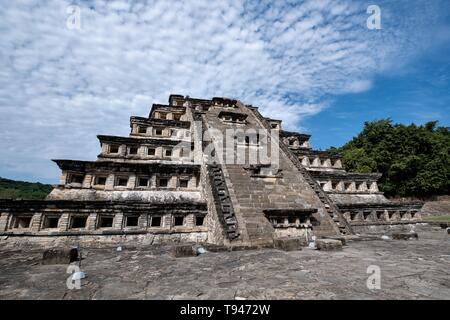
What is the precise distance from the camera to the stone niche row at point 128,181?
12.9 meters

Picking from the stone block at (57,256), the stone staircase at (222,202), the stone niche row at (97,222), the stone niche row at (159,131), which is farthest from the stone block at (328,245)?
the stone niche row at (159,131)

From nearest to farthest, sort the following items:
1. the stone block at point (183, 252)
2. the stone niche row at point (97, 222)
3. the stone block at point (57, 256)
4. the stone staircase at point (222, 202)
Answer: the stone block at point (57, 256) → the stone block at point (183, 252) → the stone staircase at point (222, 202) → the stone niche row at point (97, 222)

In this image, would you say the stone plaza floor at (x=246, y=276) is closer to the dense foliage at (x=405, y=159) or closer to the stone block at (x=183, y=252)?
the stone block at (x=183, y=252)

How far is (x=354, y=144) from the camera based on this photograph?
3988cm

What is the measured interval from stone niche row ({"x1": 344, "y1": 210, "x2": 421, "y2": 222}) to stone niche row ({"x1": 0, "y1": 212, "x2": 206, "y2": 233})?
11600 mm

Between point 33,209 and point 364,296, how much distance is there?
1382 cm

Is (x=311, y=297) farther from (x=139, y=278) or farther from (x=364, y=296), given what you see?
Answer: (x=139, y=278)

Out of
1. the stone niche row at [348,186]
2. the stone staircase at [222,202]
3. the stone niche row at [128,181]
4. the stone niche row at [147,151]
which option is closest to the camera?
the stone staircase at [222,202]

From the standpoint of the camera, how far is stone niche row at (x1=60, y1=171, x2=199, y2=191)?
1288 centimetres

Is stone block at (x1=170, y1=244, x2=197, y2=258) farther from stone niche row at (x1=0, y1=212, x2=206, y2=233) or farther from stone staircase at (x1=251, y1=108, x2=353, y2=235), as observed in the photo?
stone staircase at (x1=251, y1=108, x2=353, y2=235)

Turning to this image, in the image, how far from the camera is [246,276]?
17.4ft

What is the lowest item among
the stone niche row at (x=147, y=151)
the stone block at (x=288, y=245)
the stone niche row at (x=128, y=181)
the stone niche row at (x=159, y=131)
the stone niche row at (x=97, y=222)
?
the stone block at (x=288, y=245)

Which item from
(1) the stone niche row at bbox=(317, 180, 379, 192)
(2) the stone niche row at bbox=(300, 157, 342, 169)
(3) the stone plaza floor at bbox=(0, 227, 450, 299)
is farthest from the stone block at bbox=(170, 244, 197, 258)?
(2) the stone niche row at bbox=(300, 157, 342, 169)

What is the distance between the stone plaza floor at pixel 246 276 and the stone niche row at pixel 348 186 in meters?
10.2
